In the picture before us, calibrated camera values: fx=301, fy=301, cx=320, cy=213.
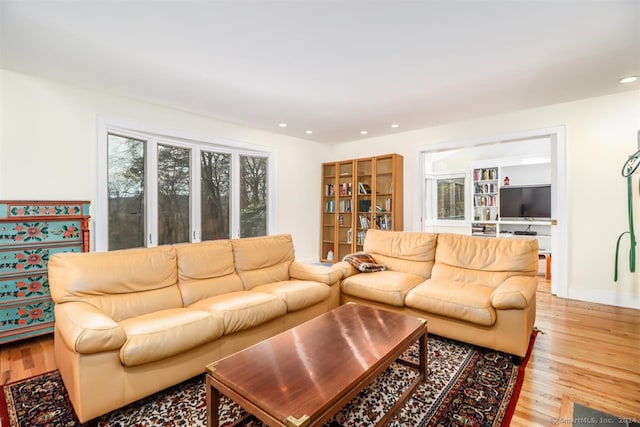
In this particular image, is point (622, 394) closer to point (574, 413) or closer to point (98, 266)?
point (574, 413)

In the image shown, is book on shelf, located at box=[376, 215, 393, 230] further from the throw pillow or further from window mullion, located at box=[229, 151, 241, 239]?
window mullion, located at box=[229, 151, 241, 239]

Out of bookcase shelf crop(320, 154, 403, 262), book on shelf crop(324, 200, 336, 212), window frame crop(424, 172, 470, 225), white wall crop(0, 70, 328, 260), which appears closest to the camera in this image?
white wall crop(0, 70, 328, 260)

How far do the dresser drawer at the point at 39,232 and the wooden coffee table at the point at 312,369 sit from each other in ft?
7.82

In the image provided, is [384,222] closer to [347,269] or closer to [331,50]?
[347,269]

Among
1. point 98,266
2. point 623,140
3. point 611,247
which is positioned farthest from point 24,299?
point 623,140

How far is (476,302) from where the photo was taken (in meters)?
2.41

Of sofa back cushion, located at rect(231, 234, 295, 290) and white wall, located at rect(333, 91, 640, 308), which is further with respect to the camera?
white wall, located at rect(333, 91, 640, 308)

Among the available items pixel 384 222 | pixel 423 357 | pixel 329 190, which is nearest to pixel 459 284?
pixel 423 357

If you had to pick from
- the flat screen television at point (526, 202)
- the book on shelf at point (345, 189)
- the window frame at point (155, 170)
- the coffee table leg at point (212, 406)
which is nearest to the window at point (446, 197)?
the flat screen television at point (526, 202)

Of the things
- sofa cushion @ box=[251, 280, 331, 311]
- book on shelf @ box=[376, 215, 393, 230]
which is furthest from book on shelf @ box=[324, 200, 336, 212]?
sofa cushion @ box=[251, 280, 331, 311]

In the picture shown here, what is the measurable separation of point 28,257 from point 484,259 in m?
4.27

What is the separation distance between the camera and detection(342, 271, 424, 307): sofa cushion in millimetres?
2832

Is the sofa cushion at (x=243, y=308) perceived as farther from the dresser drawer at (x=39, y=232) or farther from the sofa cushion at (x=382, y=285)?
the dresser drawer at (x=39, y=232)

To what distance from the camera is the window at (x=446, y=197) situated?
7016 mm
